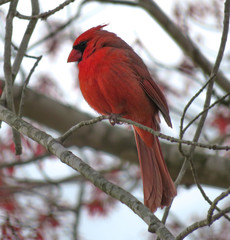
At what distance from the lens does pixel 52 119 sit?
11.8ft

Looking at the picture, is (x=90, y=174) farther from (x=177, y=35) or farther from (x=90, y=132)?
(x=90, y=132)

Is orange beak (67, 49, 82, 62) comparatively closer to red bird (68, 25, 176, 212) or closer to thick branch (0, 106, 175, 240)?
red bird (68, 25, 176, 212)

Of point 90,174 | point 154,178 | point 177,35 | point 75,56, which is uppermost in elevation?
point 177,35

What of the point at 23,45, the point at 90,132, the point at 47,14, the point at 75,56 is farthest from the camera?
the point at 90,132

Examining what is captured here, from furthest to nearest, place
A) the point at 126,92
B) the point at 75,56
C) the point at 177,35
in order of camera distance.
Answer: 1. the point at 177,35
2. the point at 75,56
3. the point at 126,92

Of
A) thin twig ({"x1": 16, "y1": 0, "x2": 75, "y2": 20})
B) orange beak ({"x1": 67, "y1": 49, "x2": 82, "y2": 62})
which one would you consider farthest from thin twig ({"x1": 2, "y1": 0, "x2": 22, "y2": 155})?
orange beak ({"x1": 67, "y1": 49, "x2": 82, "y2": 62})

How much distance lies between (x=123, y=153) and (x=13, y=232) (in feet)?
5.08

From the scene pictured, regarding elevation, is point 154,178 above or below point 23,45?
below

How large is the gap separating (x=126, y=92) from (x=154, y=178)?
1.68 feet

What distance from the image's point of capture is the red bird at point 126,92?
2457 millimetres

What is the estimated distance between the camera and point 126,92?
2500mm

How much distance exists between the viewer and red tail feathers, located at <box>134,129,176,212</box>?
240cm

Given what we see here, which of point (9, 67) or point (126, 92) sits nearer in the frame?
point (9, 67)

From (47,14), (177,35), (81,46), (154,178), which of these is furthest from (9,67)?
(177,35)
